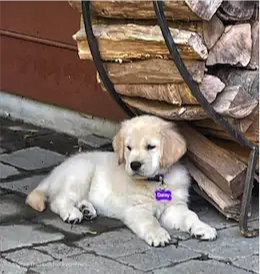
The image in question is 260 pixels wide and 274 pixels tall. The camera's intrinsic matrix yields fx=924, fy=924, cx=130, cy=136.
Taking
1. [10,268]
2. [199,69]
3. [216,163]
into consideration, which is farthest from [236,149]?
[10,268]

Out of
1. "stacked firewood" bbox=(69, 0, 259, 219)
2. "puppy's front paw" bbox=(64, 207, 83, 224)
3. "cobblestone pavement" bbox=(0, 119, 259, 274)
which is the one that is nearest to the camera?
"cobblestone pavement" bbox=(0, 119, 259, 274)

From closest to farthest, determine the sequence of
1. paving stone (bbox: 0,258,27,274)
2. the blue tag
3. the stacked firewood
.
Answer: paving stone (bbox: 0,258,27,274), the stacked firewood, the blue tag

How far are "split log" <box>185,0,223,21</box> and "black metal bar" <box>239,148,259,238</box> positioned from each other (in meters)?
0.84

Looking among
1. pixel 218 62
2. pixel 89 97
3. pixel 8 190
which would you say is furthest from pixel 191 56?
pixel 89 97

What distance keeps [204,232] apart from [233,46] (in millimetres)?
1037

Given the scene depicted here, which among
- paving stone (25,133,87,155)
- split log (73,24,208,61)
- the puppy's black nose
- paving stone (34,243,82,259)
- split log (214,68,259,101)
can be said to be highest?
split log (73,24,208,61)

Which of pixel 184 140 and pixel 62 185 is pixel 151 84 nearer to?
pixel 184 140

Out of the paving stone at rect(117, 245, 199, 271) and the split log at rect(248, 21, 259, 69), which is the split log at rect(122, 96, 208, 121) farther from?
the paving stone at rect(117, 245, 199, 271)

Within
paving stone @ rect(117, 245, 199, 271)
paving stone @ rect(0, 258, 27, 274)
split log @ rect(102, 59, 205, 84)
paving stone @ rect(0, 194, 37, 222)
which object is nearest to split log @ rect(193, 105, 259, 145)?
split log @ rect(102, 59, 205, 84)

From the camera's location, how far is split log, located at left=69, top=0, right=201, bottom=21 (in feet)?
15.7

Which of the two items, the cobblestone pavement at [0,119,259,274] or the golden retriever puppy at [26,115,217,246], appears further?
the golden retriever puppy at [26,115,217,246]

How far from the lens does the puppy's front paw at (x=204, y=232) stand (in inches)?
200

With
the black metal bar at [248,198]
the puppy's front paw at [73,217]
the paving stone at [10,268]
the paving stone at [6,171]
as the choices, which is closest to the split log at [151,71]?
the black metal bar at [248,198]

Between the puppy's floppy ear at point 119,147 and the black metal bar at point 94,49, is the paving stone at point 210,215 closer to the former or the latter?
the puppy's floppy ear at point 119,147
